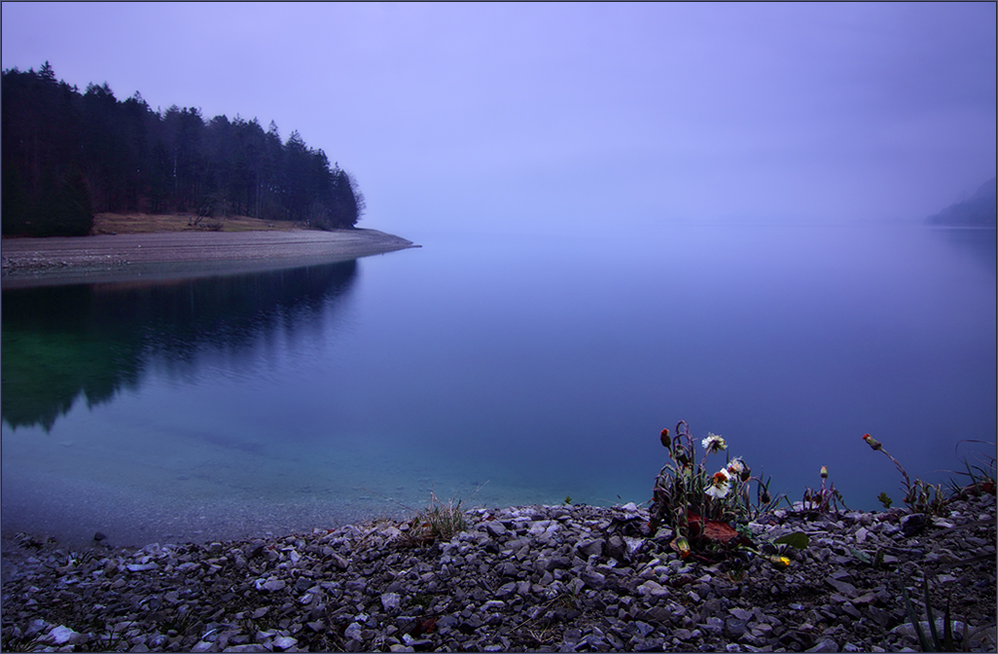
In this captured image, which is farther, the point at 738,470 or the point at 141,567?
the point at 141,567

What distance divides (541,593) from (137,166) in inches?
1211

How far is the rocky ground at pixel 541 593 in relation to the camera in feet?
6.72

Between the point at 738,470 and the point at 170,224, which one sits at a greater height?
the point at 170,224

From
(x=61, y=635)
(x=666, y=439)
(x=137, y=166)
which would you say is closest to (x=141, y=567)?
(x=61, y=635)

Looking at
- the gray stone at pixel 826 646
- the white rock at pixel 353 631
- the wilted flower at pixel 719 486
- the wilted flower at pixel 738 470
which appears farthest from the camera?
the wilted flower at pixel 738 470

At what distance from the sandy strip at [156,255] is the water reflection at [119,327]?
1759 mm

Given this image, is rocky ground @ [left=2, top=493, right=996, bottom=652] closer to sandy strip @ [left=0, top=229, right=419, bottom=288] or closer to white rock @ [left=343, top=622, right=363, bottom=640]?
white rock @ [left=343, top=622, right=363, bottom=640]

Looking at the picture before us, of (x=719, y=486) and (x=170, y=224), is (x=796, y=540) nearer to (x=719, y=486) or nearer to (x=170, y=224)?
(x=719, y=486)

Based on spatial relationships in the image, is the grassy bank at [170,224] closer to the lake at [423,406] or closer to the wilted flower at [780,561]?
the lake at [423,406]

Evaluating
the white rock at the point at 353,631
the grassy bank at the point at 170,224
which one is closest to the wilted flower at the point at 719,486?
the white rock at the point at 353,631

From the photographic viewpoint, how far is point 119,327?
40.4 ft

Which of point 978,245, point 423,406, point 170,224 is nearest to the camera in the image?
point 423,406

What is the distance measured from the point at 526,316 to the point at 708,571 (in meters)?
12.6

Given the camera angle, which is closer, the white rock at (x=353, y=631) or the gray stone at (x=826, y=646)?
the gray stone at (x=826, y=646)
